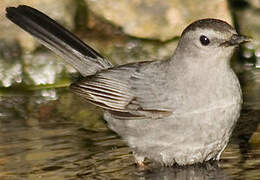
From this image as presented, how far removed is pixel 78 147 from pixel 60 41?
0.98m

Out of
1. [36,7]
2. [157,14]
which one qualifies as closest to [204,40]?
[157,14]

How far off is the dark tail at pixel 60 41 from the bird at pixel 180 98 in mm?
357

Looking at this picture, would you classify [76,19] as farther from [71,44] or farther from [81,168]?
[81,168]

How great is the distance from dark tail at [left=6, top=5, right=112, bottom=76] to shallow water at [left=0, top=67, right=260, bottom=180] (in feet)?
2.15

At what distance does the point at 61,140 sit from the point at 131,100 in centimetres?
93

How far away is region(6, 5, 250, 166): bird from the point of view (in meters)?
6.34

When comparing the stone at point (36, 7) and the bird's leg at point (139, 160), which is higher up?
the stone at point (36, 7)

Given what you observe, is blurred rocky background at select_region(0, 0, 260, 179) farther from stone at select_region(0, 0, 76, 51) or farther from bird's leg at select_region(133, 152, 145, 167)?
bird's leg at select_region(133, 152, 145, 167)

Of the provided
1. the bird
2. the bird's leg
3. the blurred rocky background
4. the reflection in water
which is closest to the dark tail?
the bird

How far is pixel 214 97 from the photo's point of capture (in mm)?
6344

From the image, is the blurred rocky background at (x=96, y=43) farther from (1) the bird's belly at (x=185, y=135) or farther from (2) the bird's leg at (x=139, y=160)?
(1) the bird's belly at (x=185, y=135)

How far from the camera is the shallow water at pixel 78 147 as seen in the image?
650 centimetres

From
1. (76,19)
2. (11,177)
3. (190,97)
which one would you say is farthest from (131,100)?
(76,19)

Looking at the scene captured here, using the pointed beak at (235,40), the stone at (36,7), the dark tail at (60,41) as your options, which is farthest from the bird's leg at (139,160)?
the stone at (36,7)
